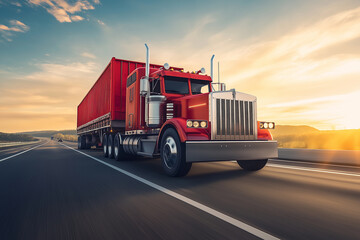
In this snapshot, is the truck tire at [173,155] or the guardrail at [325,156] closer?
the truck tire at [173,155]

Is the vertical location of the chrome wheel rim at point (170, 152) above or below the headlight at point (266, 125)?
below

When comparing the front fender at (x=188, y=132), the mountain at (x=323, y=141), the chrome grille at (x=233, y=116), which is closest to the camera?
the front fender at (x=188, y=132)

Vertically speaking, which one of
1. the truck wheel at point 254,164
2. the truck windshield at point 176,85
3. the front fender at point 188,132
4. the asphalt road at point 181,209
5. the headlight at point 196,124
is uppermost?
the truck windshield at point 176,85

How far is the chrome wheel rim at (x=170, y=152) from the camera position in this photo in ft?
18.9

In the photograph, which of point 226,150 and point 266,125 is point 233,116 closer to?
point 226,150

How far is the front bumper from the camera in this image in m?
5.20

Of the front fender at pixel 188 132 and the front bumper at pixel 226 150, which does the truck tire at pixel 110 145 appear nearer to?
the front fender at pixel 188 132

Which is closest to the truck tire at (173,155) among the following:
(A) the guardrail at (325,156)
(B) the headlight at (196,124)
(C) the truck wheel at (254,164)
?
(B) the headlight at (196,124)

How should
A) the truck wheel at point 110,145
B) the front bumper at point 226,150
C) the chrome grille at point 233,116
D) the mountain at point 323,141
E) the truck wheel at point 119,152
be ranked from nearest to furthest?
the front bumper at point 226,150, the chrome grille at point 233,116, the truck wheel at point 119,152, the truck wheel at point 110,145, the mountain at point 323,141

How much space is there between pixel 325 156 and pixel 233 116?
17.5 feet

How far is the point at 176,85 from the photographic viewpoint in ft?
24.3

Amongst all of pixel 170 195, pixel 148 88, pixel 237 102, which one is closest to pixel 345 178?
pixel 237 102

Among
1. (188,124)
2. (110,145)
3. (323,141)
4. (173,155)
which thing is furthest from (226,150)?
(323,141)

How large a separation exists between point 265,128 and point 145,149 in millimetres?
3503
